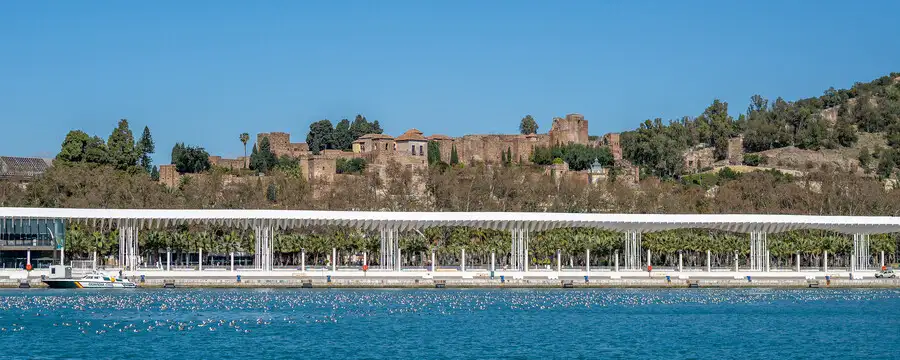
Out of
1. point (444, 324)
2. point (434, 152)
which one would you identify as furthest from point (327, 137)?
point (444, 324)

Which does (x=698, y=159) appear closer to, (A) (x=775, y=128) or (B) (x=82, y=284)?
(A) (x=775, y=128)

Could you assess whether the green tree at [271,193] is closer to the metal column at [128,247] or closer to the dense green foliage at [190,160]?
the dense green foliage at [190,160]

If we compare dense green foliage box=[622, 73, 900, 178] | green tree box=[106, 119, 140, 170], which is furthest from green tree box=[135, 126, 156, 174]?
dense green foliage box=[622, 73, 900, 178]

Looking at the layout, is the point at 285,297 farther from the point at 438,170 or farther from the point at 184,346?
the point at 438,170

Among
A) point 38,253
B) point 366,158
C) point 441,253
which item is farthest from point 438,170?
point 38,253

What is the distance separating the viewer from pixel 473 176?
107 meters

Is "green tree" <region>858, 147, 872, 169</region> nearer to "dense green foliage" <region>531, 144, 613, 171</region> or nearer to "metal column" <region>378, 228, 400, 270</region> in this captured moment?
"dense green foliage" <region>531, 144, 613, 171</region>

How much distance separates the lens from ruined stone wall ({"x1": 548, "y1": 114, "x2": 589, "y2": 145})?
14112cm

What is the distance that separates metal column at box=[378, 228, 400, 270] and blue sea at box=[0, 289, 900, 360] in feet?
19.0

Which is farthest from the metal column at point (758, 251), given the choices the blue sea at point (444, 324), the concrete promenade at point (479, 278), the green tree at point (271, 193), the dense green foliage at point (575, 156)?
the dense green foliage at point (575, 156)

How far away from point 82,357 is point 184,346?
10.2 feet

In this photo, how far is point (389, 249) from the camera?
67.1m

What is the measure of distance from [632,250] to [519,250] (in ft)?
18.6

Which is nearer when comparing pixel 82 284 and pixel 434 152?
pixel 82 284
